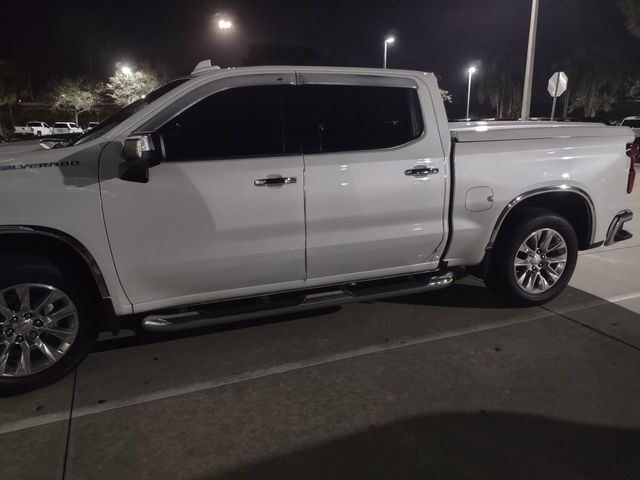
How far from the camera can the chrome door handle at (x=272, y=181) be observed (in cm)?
334

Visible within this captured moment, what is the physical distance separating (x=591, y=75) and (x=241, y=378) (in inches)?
2205

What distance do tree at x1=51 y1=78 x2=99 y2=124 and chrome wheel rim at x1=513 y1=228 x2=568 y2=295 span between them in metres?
46.1

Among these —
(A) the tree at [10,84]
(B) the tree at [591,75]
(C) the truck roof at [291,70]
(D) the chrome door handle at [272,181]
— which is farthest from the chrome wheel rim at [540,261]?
(B) the tree at [591,75]

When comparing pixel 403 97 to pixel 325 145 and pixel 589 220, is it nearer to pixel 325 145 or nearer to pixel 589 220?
pixel 325 145

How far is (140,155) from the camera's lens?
2.89m

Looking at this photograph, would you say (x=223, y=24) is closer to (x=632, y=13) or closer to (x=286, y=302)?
(x=286, y=302)

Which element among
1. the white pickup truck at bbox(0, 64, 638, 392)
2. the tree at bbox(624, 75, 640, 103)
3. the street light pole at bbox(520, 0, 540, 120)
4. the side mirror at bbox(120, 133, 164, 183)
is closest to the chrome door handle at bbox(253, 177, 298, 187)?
the white pickup truck at bbox(0, 64, 638, 392)

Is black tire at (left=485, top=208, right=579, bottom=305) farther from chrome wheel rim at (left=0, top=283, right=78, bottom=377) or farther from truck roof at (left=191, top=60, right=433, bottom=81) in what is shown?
chrome wheel rim at (left=0, top=283, right=78, bottom=377)

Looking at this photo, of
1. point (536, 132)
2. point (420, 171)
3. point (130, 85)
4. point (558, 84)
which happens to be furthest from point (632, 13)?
point (130, 85)

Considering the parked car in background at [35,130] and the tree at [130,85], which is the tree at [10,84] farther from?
the tree at [130,85]

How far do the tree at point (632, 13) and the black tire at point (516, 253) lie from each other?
73.6 feet

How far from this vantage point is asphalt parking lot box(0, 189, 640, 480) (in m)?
2.52

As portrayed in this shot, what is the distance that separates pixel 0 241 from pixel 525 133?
153 inches

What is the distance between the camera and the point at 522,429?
2750mm
